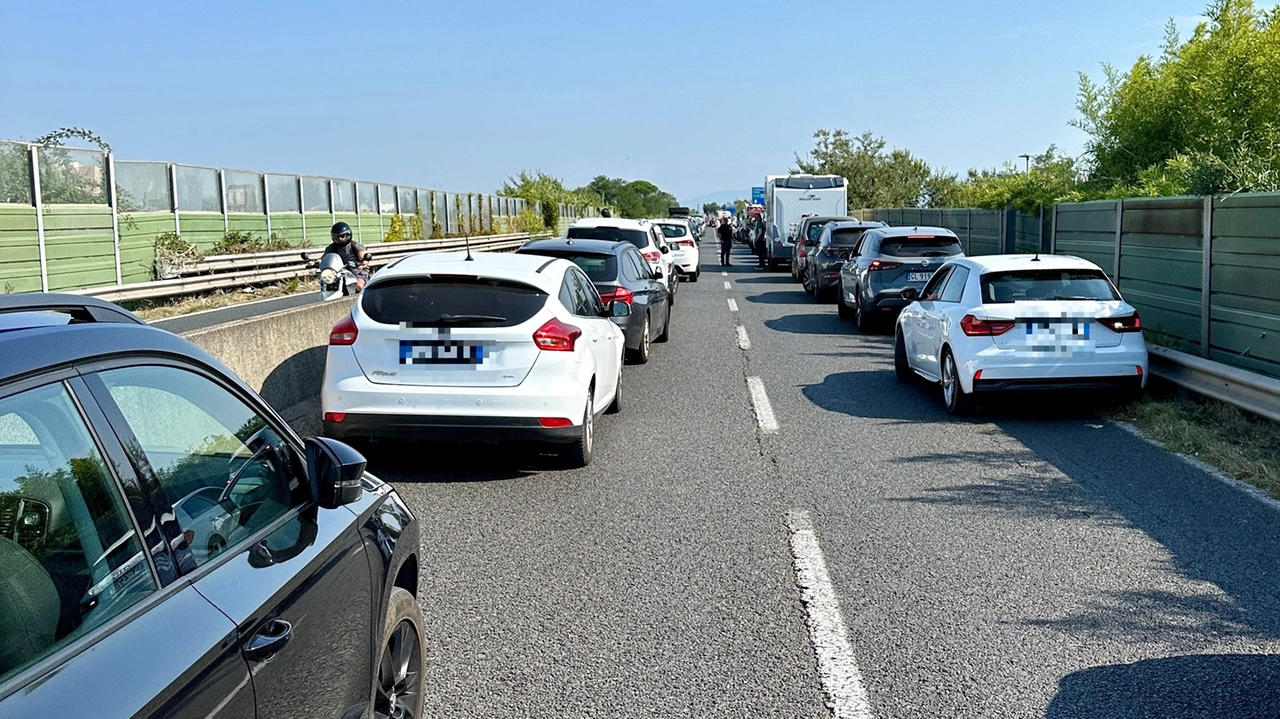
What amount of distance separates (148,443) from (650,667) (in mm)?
2668

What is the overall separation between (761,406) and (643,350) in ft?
11.9

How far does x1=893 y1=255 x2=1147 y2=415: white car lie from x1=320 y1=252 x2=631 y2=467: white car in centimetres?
403

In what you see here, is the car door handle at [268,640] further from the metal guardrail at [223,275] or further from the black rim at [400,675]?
the metal guardrail at [223,275]

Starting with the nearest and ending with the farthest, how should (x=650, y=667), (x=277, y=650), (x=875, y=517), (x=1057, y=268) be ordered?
(x=277, y=650), (x=650, y=667), (x=875, y=517), (x=1057, y=268)

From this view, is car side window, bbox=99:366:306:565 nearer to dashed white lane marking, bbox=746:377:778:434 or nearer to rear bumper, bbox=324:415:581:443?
rear bumper, bbox=324:415:581:443

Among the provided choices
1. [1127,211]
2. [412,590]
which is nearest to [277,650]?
[412,590]

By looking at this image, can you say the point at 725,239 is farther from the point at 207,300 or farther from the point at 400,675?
the point at 400,675

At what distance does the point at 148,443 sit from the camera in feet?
8.57

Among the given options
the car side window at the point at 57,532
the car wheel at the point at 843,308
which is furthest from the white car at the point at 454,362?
the car wheel at the point at 843,308

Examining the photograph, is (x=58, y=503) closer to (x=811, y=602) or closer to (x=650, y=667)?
(x=650, y=667)

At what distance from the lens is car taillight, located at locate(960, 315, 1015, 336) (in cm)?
1059

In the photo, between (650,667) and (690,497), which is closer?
(650,667)

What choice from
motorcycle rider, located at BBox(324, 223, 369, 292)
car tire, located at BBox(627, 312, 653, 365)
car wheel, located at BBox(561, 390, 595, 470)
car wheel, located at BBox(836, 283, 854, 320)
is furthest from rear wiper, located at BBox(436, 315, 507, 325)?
car wheel, located at BBox(836, 283, 854, 320)

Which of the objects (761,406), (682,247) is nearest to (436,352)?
(761,406)
